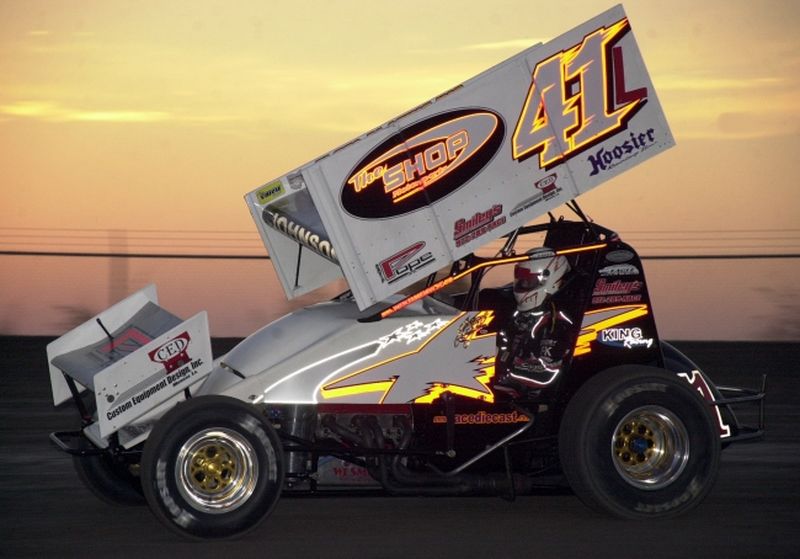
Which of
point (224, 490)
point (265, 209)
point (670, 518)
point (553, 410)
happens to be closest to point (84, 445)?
point (224, 490)

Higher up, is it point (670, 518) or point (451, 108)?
point (451, 108)

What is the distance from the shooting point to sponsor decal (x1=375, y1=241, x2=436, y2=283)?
25.7 feet

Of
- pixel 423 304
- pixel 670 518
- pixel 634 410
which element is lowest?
pixel 670 518

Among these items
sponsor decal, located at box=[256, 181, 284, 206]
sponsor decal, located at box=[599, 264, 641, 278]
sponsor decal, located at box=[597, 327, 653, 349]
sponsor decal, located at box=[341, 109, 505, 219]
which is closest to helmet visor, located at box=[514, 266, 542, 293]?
sponsor decal, located at box=[599, 264, 641, 278]

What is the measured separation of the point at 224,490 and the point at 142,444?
0.69 metres

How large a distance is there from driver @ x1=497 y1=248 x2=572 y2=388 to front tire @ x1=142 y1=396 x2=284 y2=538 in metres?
1.52

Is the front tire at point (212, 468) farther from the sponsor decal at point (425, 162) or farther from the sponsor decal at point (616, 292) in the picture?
the sponsor decal at point (616, 292)

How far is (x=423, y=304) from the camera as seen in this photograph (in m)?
8.12

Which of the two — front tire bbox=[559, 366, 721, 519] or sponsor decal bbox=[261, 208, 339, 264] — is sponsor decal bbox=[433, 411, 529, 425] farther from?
sponsor decal bbox=[261, 208, 339, 264]

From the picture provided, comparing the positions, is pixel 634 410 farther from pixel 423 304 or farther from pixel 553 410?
pixel 423 304

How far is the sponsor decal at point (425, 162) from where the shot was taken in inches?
309

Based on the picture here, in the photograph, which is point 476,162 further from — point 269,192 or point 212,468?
point 212,468

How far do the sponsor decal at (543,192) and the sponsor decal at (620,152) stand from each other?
0.25 m

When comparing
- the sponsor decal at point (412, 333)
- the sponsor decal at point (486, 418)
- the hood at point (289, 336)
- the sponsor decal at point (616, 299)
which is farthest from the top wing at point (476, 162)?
the sponsor decal at point (486, 418)
